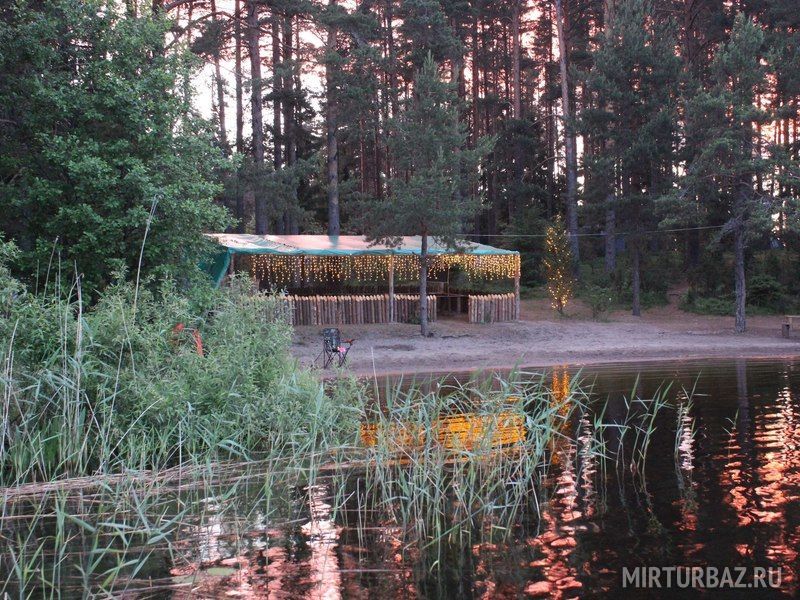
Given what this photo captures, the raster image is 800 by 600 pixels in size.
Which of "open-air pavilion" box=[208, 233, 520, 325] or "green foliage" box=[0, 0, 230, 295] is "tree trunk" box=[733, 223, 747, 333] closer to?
"open-air pavilion" box=[208, 233, 520, 325]

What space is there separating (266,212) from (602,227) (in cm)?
1395

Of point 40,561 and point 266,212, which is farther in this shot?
point 266,212

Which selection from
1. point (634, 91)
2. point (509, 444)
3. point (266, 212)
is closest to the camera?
point (509, 444)

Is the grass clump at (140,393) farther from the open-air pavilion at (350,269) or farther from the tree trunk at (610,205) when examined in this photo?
the tree trunk at (610,205)

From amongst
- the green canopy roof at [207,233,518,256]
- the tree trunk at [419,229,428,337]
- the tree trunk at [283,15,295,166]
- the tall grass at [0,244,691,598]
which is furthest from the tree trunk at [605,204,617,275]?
the tall grass at [0,244,691,598]

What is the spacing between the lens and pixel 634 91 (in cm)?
2512

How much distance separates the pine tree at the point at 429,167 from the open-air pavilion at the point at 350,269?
100cm

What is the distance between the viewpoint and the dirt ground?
59.0 ft

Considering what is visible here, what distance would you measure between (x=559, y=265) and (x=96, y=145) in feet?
53.3

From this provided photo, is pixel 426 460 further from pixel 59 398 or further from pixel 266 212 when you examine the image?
pixel 266 212

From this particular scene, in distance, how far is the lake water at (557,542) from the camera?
5430 mm

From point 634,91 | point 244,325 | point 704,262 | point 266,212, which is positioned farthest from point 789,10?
point 244,325

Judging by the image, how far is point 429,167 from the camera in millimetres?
21281

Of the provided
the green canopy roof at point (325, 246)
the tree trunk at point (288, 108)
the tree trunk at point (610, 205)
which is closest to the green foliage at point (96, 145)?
the green canopy roof at point (325, 246)
